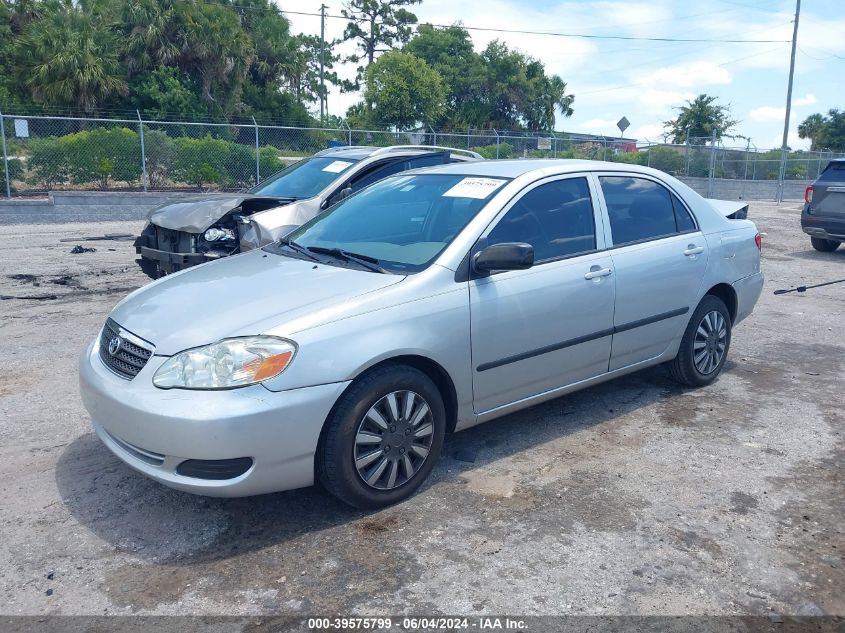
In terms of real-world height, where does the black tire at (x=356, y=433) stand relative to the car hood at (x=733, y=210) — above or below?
below

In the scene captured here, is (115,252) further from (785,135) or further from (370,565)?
(785,135)

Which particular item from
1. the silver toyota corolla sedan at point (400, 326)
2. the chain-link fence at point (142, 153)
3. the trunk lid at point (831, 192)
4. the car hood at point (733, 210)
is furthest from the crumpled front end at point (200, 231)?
the chain-link fence at point (142, 153)

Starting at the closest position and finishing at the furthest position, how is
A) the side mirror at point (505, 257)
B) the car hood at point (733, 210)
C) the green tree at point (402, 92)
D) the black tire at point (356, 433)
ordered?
the black tire at point (356, 433)
the side mirror at point (505, 257)
the car hood at point (733, 210)
the green tree at point (402, 92)

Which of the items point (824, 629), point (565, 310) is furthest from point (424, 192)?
point (824, 629)

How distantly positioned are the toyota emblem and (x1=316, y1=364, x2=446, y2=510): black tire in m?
1.15

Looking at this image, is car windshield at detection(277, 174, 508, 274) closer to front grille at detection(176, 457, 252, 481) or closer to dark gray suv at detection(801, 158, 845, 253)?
front grille at detection(176, 457, 252, 481)

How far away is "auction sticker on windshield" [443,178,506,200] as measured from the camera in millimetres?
4445

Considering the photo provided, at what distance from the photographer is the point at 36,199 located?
16359 millimetres

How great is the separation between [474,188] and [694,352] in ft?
7.25

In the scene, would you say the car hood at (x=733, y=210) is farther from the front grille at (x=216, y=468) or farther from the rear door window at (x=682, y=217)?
the front grille at (x=216, y=468)

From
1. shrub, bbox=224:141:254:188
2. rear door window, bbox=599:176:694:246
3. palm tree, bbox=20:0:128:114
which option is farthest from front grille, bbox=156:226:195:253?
palm tree, bbox=20:0:128:114

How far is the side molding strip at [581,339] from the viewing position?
4.13 metres

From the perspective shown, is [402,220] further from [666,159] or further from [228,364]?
[666,159]

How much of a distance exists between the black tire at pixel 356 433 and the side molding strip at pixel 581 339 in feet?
1.52
